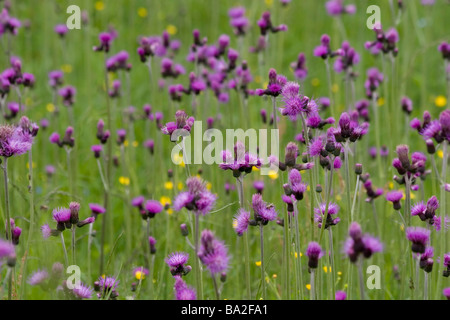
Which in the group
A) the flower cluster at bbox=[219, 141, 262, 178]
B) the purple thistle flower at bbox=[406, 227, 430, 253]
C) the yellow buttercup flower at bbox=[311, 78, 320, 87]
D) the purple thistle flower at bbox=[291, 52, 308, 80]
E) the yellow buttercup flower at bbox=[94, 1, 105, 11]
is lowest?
the purple thistle flower at bbox=[406, 227, 430, 253]

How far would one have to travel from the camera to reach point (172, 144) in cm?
235

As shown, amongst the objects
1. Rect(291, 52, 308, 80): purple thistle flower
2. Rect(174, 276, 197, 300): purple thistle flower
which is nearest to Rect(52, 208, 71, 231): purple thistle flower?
Rect(174, 276, 197, 300): purple thistle flower

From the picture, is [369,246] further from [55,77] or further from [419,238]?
[55,77]

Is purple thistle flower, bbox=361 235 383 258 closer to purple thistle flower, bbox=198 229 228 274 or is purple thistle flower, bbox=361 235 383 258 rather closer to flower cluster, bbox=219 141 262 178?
purple thistle flower, bbox=198 229 228 274

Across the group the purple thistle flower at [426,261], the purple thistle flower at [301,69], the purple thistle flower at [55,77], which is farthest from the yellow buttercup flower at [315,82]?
the purple thistle flower at [426,261]

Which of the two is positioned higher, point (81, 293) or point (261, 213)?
point (261, 213)

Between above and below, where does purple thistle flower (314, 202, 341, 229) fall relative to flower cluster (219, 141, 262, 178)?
below

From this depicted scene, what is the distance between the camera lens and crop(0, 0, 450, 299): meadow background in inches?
93.4

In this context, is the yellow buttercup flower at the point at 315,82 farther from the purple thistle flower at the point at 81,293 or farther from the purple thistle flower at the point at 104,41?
the purple thistle flower at the point at 81,293

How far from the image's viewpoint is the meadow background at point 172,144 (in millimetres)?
2371

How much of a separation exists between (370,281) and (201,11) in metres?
4.24

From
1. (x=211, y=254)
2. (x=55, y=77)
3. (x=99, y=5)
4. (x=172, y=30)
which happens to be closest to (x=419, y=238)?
(x=211, y=254)
